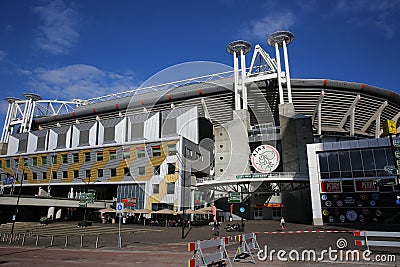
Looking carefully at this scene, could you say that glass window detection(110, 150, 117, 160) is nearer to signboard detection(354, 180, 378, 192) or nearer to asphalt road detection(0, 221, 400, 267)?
asphalt road detection(0, 221, 400, 267)

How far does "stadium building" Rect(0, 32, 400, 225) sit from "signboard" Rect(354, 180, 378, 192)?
222cm

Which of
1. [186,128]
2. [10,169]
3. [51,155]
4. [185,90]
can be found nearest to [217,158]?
[186,128]

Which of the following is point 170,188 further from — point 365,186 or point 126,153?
point 365,186

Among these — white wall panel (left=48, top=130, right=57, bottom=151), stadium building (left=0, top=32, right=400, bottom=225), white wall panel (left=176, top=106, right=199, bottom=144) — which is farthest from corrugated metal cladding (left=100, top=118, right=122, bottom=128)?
white wall panel (left=176, top=106, right=199, bottom=144)

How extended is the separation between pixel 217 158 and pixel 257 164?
13.0 meters

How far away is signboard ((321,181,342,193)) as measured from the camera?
39125 millimetres

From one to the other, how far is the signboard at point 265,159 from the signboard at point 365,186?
1343 centimetres

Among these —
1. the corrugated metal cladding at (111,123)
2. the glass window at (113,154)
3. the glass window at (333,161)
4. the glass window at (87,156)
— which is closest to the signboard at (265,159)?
the glass window at (333,161)

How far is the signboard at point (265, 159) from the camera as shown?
162ft

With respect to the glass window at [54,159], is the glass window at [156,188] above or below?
below

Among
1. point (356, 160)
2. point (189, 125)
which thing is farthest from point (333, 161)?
point (189, 125)

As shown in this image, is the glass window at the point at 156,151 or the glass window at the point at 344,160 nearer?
the glass window at the point at 344,160

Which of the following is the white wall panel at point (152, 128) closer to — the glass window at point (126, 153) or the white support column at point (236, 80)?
the glass window at point (126, 153)

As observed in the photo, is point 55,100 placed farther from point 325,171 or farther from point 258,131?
point 325,171
